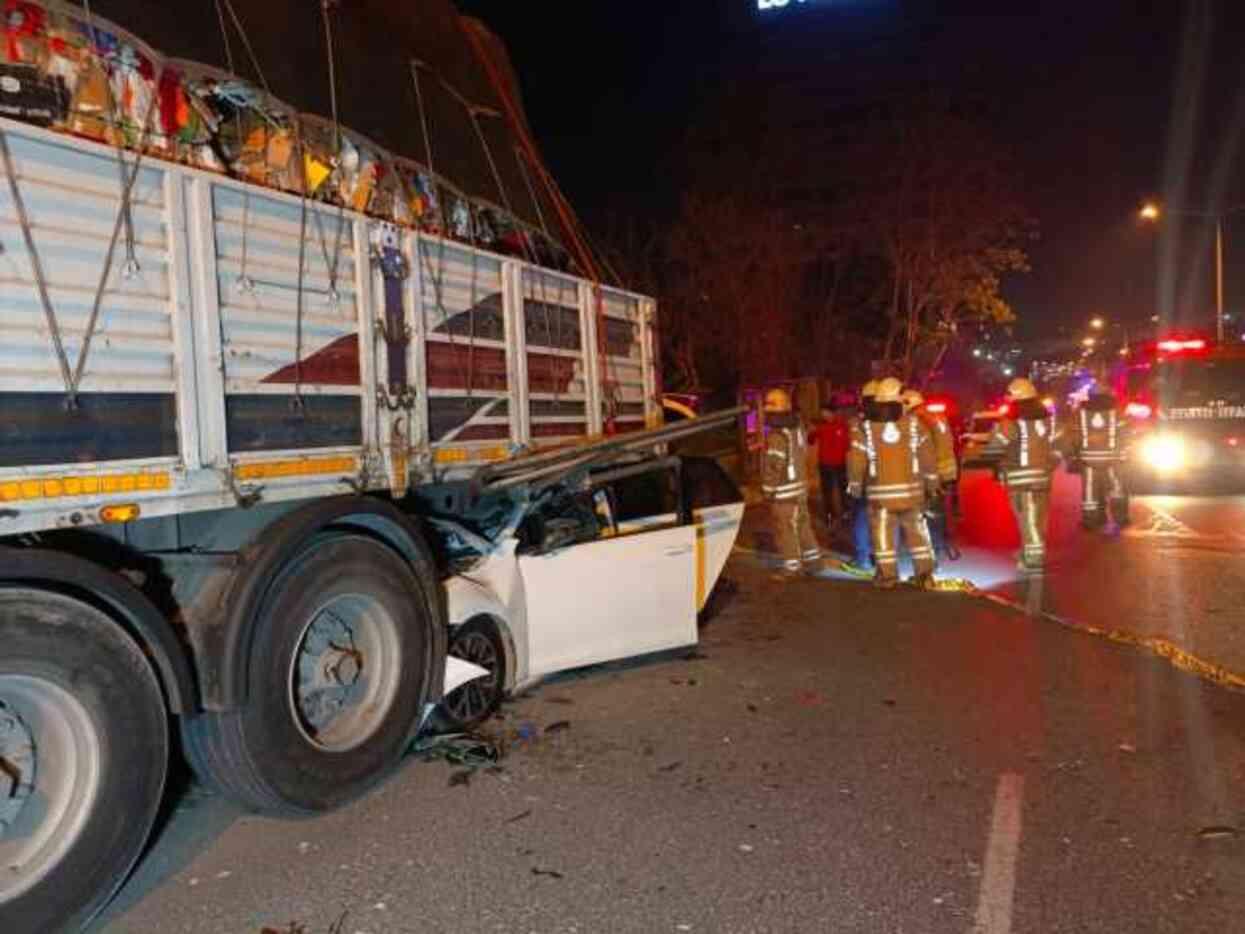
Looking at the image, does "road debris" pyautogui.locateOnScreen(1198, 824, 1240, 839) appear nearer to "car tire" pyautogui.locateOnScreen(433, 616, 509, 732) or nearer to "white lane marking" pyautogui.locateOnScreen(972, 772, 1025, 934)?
"white lane marking" pyautogui.locateOnScreen(972, 772, 1025, 934)

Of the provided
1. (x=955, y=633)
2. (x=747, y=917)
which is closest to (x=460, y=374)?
(x=747, y=917)

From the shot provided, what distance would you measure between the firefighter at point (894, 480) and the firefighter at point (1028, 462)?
41.7 inches

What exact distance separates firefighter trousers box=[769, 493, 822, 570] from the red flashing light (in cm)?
760

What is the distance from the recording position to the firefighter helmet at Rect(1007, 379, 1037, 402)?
10.0m

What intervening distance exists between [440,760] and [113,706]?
177 centimetres

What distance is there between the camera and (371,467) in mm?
4422

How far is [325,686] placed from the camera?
4.36 metres

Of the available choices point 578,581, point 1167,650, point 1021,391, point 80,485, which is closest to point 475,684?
point 578,581

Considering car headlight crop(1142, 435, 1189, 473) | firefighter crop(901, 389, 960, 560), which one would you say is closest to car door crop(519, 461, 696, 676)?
firefighter crop(901, 389, 960, 560)

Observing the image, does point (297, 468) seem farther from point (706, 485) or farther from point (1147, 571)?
point (1147, 571)

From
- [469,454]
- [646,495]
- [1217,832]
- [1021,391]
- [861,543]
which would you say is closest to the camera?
[1217,832]

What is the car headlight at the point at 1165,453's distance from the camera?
13.9 meters

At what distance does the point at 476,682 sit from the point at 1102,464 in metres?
8.76

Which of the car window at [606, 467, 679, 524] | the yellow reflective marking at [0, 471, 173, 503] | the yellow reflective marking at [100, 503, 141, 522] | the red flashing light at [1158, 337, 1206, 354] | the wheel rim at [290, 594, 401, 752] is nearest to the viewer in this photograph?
the yellow reflective marking at [0, 471, 173, 503]
